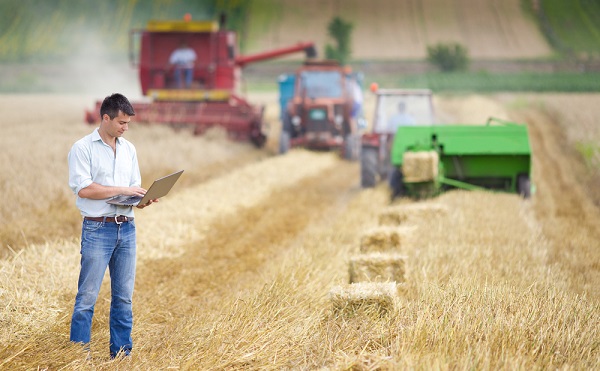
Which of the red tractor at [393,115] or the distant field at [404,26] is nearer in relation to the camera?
the red tractor at [393,115]

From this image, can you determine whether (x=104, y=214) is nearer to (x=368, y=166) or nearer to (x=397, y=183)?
(x=397, y=183)

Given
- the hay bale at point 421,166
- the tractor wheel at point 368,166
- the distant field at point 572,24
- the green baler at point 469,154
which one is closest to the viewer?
the hay bale at point 421,166

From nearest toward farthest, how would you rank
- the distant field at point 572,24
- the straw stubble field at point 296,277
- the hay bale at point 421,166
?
1. the straw stubble field at point 296,277
2. the hay bale at point 421,166
3. the distant field at point 572,24

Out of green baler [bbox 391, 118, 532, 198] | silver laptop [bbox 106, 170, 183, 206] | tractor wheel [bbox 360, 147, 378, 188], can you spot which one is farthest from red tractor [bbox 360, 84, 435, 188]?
silver laptop [bbox 106, 170, 183, 206]

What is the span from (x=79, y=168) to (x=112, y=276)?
73 centimetres

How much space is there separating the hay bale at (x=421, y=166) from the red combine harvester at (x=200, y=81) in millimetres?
8347

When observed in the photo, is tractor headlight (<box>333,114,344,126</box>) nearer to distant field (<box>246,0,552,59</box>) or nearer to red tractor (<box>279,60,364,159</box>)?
red tractor (<box>279,60,364,159</box>)

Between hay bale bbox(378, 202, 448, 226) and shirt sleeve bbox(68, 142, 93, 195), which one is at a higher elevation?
shirt sleeve bbox(68, 142, 93, 195)

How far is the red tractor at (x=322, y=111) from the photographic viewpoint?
19.1 meters

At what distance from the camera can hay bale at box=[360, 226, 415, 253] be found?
7.68 metres

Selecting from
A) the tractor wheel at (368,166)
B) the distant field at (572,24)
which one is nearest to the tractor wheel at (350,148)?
the tractor wheel at (368,166)

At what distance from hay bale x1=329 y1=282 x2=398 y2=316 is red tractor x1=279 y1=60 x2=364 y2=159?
1376 cm

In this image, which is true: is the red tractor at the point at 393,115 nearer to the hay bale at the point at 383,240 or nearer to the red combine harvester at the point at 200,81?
the red combine harvester at the point at 200,81

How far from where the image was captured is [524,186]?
11859 mm
